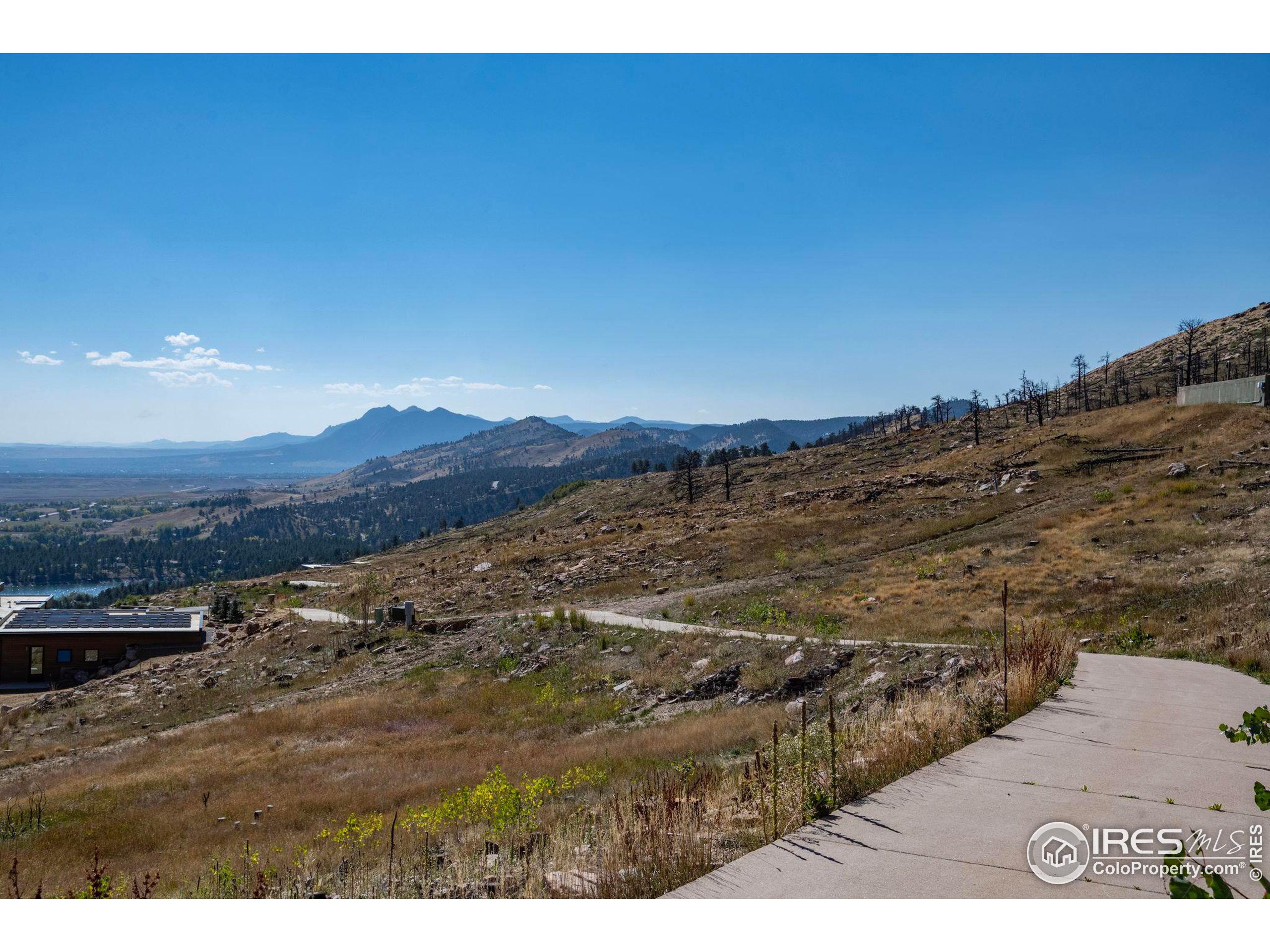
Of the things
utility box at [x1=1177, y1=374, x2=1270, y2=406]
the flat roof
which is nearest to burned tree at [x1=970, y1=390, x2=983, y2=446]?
utility box at [x1=1177, y1=374, x2=1270, y2=406]

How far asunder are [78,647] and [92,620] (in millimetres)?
4423

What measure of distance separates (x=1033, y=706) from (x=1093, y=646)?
37.9ft

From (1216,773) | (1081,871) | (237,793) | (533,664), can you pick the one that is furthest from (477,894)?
(533,664)

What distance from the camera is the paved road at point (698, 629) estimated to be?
20531mm

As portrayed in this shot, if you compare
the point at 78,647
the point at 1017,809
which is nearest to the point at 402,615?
the point at 78,647

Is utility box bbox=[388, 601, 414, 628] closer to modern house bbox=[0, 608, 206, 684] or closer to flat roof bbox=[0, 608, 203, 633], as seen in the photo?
modern house bbox=[0, 608, 206, 684]

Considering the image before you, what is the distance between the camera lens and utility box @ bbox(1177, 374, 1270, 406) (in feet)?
176

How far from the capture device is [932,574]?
32375 mm

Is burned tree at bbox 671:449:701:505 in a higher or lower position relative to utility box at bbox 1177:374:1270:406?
lower

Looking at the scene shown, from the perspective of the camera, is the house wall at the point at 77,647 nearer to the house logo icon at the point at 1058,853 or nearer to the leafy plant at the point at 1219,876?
the house logo icon at the point at 1058,853

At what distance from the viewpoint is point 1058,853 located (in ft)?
16.6

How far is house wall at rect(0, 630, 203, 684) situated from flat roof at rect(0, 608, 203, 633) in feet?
1.38

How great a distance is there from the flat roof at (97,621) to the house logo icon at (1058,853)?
5876 cm

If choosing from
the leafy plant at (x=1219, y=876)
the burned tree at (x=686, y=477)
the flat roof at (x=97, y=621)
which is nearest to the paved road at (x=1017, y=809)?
the leafy plant at (x=1219, y=876)
